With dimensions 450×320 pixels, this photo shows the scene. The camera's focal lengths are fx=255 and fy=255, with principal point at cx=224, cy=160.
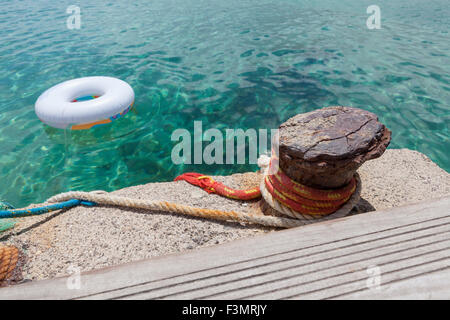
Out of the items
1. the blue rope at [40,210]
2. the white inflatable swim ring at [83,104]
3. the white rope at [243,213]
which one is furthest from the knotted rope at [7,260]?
the white inflatable swim ring at [83,104]

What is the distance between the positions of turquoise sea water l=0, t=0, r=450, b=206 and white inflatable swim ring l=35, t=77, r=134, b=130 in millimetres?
369

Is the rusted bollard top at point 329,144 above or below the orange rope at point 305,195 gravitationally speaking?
above

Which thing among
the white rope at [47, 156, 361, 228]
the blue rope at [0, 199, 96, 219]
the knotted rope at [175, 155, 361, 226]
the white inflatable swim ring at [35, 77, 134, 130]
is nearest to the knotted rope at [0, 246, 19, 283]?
the blue rope at [0, 199, 96, 219]

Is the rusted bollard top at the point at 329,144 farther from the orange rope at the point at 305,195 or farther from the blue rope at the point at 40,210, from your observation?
Result: the blue rope at the point at 40,210

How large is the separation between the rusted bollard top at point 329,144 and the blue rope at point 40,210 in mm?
1843

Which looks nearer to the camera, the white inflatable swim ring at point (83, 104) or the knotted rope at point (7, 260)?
the knotted rope at point (7, 260)

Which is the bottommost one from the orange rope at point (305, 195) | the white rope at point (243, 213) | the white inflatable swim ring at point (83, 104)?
the white rope at point (243, 213)

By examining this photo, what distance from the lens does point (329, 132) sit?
1642mm

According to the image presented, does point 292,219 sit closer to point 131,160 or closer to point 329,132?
point 329,132

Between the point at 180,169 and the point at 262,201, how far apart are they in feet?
5.95

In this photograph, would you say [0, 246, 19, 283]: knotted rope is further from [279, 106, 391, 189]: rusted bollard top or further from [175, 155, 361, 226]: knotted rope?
[279, 106, 391, 189]: rusted bollard top

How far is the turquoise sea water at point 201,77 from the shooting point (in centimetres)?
393

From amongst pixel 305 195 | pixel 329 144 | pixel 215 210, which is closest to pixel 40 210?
pixel 215 210

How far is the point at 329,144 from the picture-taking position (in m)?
1.56
